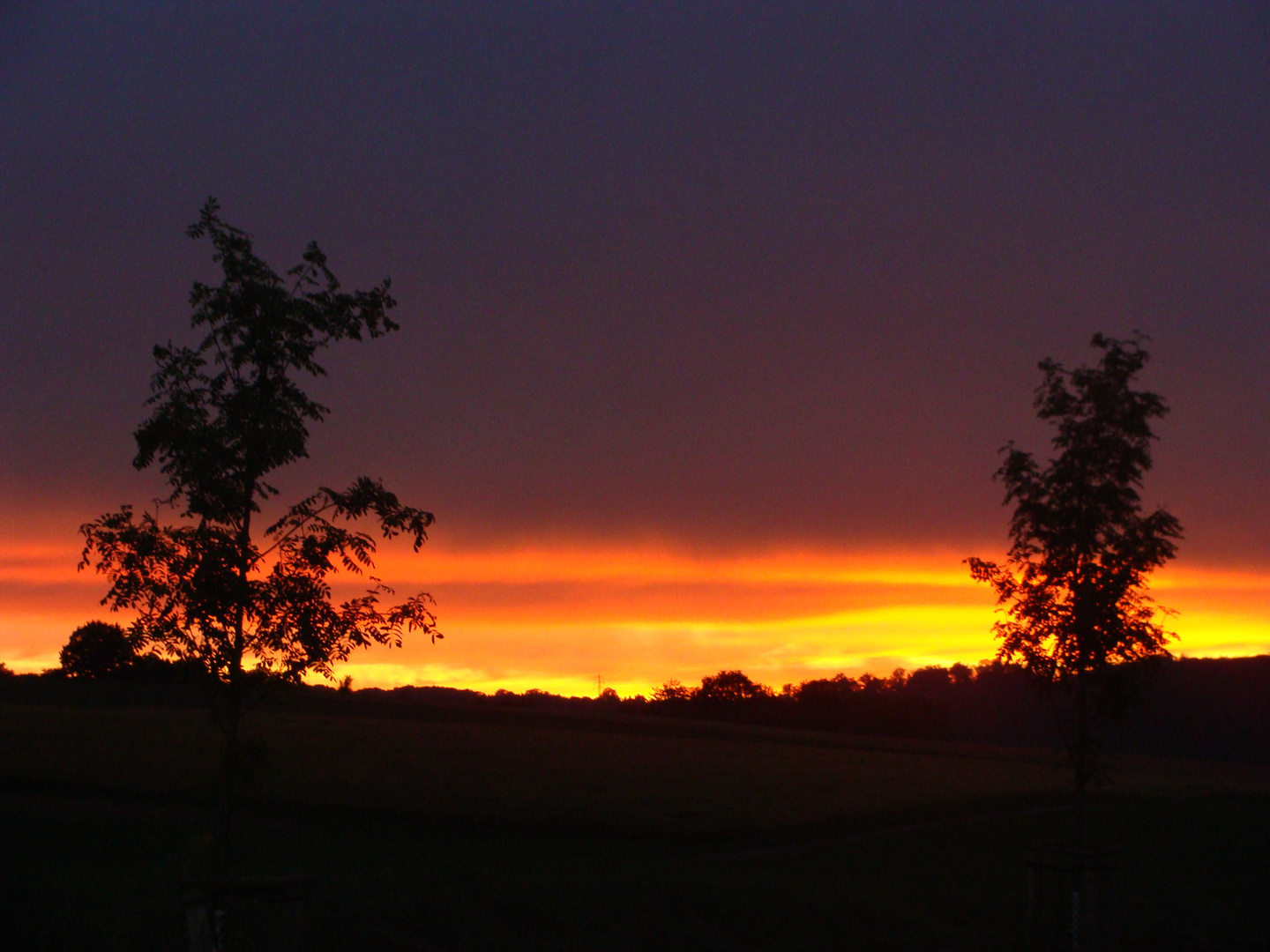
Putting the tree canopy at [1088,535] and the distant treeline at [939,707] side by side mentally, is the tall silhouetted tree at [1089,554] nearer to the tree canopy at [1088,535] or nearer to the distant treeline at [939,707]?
the tree canopy at [1088,535]

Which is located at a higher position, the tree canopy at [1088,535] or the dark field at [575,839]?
the tree canopy at [1088,535]

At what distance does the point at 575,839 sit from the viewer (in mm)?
33125

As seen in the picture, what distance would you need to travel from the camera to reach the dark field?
16.5 metres

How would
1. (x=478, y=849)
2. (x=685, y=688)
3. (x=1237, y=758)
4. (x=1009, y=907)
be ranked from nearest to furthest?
(x=1009, y=907) < (x=478, y=849) < (x=1237, y=758) < (x=685, y=688)

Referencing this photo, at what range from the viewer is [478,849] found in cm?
2927

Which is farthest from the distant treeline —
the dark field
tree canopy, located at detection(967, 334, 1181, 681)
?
tree canopy, located at detection(967, 334, 1181, 681)

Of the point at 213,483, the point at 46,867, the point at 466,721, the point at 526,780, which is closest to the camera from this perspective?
the point at 213,483

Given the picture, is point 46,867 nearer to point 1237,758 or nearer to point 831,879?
point 831,879

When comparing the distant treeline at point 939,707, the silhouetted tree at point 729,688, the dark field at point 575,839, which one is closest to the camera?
the dark field at point 575,839

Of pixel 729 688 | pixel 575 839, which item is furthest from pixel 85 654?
pixel 575 839

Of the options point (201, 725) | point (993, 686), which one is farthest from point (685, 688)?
point (201, 725)

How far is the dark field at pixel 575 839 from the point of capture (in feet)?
54.1

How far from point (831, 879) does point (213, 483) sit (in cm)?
1576

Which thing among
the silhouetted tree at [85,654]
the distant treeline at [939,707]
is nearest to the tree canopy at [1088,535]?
the distant treeline at [939,707]
